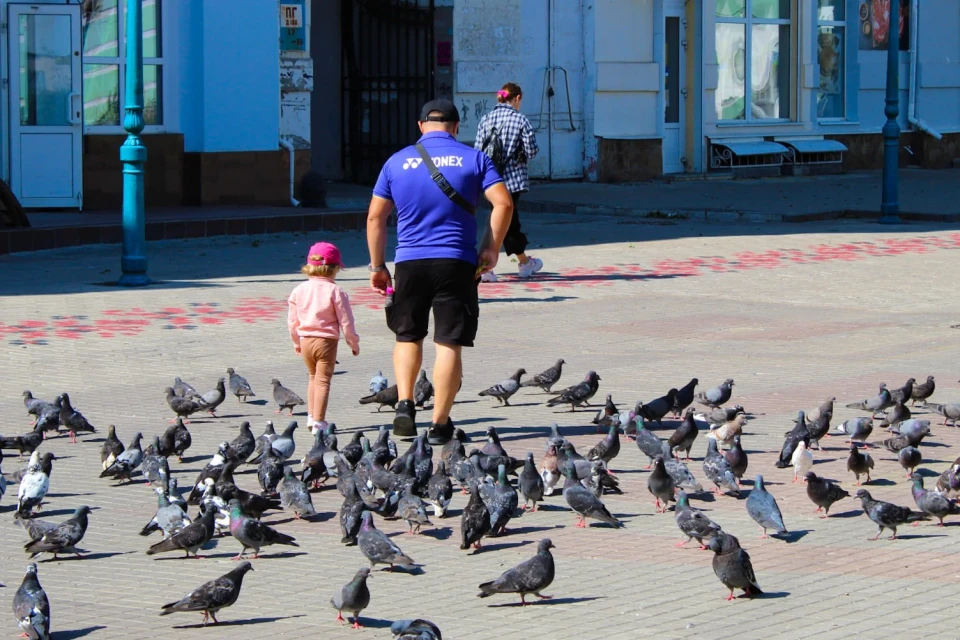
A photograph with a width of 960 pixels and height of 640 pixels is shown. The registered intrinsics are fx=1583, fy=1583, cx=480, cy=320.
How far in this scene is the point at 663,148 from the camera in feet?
105

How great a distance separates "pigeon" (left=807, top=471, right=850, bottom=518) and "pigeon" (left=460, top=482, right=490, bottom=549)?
167cm

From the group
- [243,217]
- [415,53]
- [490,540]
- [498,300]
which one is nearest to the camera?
[490,540]

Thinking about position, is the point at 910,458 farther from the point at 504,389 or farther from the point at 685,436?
the point at 504,389

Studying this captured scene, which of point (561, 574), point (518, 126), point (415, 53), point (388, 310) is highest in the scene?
point (415, 53)

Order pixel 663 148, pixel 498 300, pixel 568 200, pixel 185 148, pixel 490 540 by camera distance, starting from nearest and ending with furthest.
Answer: pixel 490 540, pixel 498 300, pixel 185 148, pixel 568 200, pixel 663 148

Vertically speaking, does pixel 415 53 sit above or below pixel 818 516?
above

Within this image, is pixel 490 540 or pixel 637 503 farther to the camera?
pixel 637 503

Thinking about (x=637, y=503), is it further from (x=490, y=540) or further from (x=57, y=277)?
(x=57, y=277)

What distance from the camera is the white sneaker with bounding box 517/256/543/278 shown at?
17.7m

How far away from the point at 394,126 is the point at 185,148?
610 cm

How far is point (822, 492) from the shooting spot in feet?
26.0

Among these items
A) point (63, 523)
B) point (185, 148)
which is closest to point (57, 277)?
point (185, 148)

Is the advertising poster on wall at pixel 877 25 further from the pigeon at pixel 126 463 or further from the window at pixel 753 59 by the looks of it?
the pigeon at pixel 126 463

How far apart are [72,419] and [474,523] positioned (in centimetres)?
342
